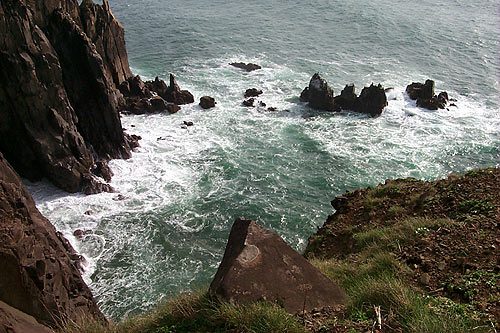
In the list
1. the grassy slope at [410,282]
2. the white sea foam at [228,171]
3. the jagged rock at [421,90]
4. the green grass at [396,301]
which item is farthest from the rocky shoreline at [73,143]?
the white sea foam at [228,171]

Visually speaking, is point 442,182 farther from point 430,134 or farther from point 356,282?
point 430,134

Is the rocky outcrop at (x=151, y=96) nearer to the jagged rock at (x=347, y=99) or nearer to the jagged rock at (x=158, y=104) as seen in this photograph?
the jagged rock at (x=158, y=104)

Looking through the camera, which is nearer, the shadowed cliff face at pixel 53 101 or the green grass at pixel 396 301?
the green grass at pixel 396 301

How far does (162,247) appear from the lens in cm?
2214

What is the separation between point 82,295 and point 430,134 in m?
34.6

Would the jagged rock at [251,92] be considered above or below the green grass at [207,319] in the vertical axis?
below

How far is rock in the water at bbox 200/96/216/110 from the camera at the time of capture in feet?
130

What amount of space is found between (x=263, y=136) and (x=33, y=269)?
26.6m

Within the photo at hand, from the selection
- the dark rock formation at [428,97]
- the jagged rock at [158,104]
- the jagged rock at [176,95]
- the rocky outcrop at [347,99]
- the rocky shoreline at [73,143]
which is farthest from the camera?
the dark rock formation at [428,97]

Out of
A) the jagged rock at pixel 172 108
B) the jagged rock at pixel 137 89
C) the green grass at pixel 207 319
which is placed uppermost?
the green grass at pixel 207 319

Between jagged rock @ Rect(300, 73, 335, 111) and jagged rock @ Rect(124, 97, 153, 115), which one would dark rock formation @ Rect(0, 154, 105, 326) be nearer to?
jagged rock @ Rect(124, 97, 153, 115)

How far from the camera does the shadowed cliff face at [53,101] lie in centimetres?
2495

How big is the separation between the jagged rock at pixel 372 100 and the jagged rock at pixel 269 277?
36.0 meters

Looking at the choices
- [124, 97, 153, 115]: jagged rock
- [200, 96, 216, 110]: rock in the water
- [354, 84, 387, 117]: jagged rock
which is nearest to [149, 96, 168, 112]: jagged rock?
[124, 97, 153, 115]: jagged rock
